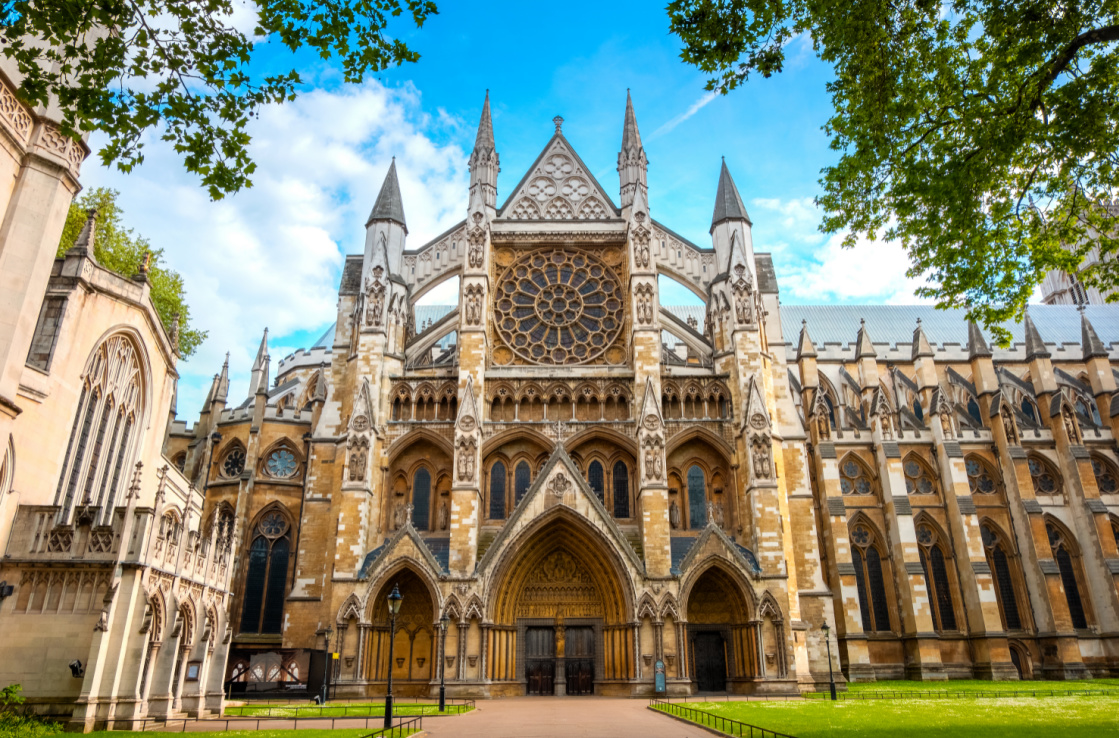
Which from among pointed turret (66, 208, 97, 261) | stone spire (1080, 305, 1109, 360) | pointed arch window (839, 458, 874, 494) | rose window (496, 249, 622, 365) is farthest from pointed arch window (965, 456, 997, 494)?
pointed turret (66, 208, 97, 261)

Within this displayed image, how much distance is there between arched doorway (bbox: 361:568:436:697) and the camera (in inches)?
1035

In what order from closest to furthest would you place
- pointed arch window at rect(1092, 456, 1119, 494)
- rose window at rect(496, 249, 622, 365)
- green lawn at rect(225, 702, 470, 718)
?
green lawn at rect(225, 702, 470, 718)
rose window at rect(496, 249, 622, 365)
pointed arch window at rect(1092, 456, 1119, 494)

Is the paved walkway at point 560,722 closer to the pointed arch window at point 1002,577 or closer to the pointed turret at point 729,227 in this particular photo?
the pointed turret at point 729,227

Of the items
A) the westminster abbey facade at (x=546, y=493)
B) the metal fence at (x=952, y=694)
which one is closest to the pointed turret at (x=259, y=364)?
the westminster abbey facade at (x=546, y=493)

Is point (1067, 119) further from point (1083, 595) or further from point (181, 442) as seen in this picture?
point (181, 442)

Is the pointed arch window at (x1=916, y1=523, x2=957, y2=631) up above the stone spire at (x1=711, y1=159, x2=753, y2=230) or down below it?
below

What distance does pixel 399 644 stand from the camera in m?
27.2

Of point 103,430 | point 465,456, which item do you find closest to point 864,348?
point 465,456

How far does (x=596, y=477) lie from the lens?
2995cm

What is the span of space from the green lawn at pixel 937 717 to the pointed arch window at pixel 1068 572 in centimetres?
1981

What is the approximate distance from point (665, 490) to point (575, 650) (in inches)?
271

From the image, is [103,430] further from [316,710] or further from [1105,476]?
[1105,476]

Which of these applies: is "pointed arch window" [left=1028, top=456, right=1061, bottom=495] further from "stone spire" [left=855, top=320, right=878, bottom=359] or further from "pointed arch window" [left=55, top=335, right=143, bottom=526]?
"pointed arch window" [left=55, top=335, right=143, bottom=526]

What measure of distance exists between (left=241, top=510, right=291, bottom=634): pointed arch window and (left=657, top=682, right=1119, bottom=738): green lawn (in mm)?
20133
